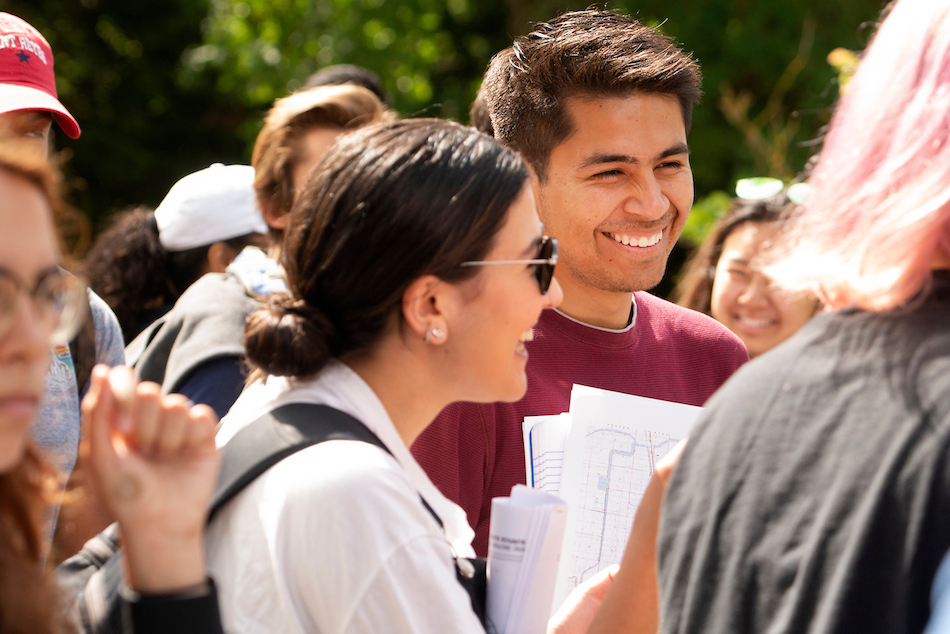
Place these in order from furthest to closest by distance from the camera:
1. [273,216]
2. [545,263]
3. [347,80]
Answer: [347,80] → [273,216] → [545,263]

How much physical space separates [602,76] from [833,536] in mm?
1724

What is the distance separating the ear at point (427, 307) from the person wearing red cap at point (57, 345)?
1334 millimetres

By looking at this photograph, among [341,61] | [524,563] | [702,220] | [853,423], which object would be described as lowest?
[702,220]

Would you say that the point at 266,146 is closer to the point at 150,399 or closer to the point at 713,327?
the point at 713,327

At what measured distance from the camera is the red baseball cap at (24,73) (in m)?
2.71

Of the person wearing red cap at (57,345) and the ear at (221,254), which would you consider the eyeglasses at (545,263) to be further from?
the ear at (221,254)

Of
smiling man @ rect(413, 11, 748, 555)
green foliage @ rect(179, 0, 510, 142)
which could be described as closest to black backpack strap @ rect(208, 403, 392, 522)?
smiling man @ rect(413, 11, 748, 555)

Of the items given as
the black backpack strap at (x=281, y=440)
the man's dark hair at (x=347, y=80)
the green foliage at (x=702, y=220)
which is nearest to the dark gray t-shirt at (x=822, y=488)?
the black backpack strap at (x=281, y=440)

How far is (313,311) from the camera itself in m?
1.67

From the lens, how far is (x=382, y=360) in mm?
1717

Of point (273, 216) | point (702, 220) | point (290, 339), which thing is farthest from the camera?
point (702, 220)

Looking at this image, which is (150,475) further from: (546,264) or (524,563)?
(546,264)

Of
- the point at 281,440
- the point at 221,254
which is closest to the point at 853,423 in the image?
the point at 281,440

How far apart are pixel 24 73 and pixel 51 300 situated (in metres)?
2.06
